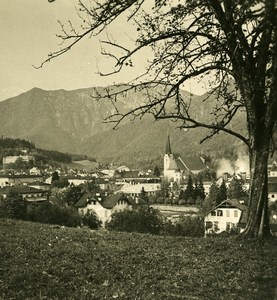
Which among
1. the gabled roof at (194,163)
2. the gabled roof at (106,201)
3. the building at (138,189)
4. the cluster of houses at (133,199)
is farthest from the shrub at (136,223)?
the gabled roof at (194,163)

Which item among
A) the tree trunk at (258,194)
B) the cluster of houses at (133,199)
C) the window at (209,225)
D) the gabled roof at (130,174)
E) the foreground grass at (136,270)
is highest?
the tree trunk at (258,194)

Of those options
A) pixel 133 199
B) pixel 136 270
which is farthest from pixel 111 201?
pixel 136 270

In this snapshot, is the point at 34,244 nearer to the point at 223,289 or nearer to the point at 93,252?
the point at 93,252

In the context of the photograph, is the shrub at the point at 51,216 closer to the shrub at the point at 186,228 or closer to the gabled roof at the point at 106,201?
the shrub at the point at 186,228

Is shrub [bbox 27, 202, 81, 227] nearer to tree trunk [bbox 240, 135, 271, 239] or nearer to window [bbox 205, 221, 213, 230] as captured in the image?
window [bbox 205, 221, 213, 230]

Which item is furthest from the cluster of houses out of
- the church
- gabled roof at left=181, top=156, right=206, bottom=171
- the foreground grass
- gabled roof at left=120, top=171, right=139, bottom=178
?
the foreground grass

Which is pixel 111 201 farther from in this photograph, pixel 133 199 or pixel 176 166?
pixel 176 166
